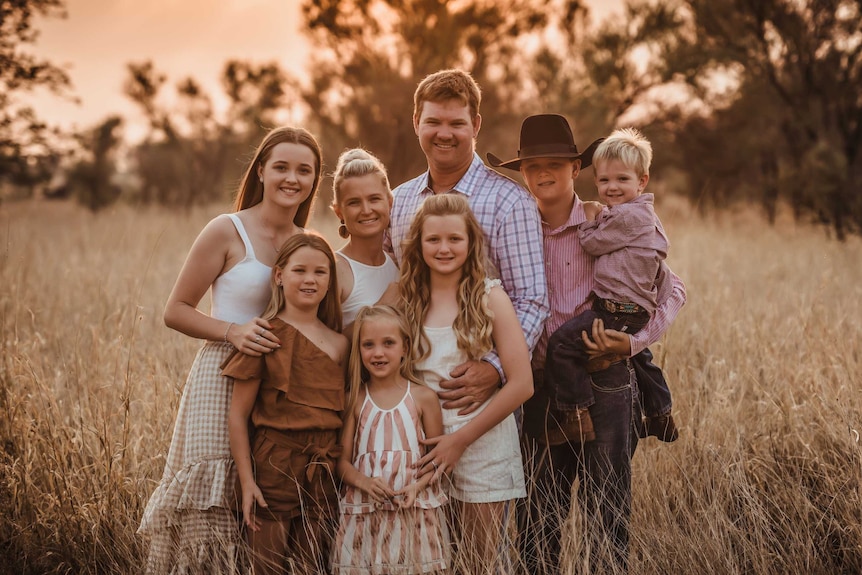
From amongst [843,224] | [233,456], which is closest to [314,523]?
[233,456]

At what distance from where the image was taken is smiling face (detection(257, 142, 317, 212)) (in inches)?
132

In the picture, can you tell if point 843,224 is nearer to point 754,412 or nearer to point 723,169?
point 723,169

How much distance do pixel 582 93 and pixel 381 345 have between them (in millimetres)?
16205

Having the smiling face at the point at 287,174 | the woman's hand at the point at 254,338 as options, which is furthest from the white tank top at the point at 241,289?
the smiling face at the point at 287,174

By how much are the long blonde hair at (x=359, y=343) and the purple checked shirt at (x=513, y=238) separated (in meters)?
0.35

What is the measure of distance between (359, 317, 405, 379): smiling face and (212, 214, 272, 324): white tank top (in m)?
0.57

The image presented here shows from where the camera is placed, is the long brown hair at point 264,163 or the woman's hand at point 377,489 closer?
the woman's hand at point 377,489

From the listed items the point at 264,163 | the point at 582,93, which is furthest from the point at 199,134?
the point at 264,163

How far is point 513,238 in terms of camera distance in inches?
130

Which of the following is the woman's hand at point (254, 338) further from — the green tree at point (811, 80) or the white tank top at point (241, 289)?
the green tree at point (811, 80)

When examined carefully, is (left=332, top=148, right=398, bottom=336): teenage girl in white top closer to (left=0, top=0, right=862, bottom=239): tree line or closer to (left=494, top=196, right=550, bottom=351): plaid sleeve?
(left=494, top=196, right=550, bottom=351): plaid sleeve

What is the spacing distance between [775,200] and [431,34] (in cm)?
909

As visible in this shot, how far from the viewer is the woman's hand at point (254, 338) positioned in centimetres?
297

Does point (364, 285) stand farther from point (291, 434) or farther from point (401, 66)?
point (401, 66)
